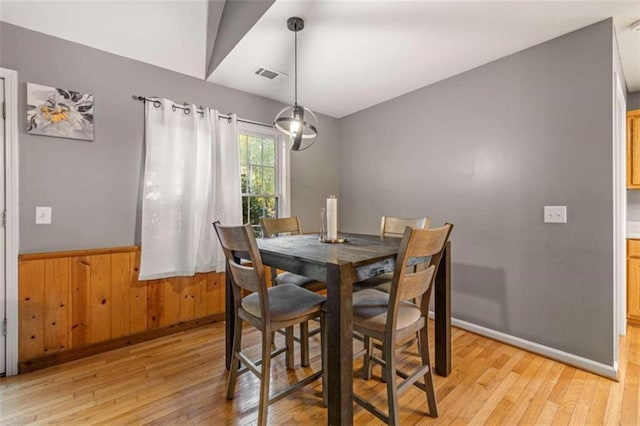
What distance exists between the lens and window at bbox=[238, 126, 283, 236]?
10.5 ft

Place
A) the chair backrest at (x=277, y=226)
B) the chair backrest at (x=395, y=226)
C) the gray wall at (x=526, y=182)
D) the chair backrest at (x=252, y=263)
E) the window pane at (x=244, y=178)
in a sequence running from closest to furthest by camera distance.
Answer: the chair backrest at (x=252, y=263), the gray wall at (x=526, y=182), the chair backrest at (x=395, y=226), the chair backrest at (x=277, y=226), the window pane at (x=244, y=178)

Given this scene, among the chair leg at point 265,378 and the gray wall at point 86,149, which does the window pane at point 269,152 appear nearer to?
the gray wall at point 86,149

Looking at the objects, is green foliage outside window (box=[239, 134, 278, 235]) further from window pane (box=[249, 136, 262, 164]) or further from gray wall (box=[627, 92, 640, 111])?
gray wall (box=[627, 92, 640, 111])

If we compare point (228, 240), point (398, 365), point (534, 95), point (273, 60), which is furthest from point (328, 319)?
point (534, 95)

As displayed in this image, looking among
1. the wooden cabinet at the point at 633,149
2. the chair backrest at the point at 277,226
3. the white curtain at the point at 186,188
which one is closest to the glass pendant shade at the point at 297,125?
the chair backrest at the point at 277,226

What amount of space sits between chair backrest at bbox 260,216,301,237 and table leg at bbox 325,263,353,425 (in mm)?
1376

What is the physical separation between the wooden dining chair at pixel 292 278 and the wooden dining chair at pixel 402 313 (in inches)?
23.7

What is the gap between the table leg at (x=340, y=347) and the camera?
1.24 meters

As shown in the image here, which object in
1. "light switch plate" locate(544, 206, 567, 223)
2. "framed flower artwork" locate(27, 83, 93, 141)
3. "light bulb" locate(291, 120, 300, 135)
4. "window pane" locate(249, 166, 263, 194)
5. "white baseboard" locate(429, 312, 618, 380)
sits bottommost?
"white baseboard" locate(429, 312, 618, 380)

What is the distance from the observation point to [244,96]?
10.3 ft

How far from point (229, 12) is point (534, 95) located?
2.49m

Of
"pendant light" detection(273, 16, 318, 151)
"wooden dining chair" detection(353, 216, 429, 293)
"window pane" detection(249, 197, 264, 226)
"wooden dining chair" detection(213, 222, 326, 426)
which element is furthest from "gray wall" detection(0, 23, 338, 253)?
"wooden dining chair" detection(353, 216, 429, 293)

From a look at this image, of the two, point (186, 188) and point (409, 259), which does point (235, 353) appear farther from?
point (186, 188)

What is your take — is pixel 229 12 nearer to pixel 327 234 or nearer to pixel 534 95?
pixel 327 234
